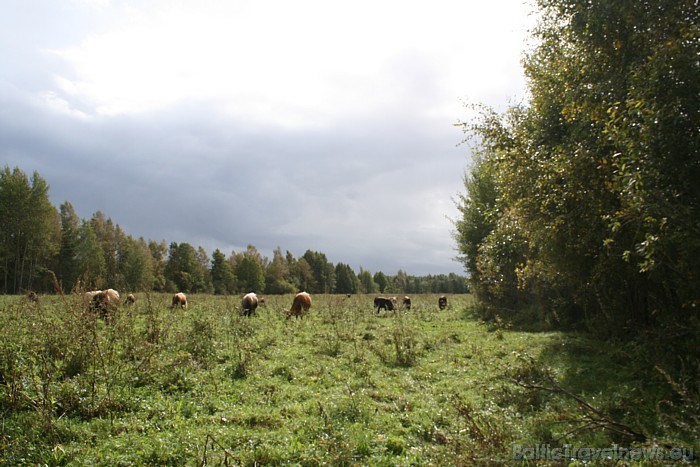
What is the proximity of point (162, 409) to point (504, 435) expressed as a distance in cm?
572

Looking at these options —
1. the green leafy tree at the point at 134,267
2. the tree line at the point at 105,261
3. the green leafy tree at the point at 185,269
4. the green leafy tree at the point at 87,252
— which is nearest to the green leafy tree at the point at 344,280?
the tree line at the point at 105,261

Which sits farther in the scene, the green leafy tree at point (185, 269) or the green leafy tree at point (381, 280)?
the green leafy tree at point (381, 280)

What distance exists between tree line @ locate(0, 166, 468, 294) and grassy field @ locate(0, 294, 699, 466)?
1.84 metres

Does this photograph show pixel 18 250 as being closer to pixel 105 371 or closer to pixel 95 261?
pixel 95 261

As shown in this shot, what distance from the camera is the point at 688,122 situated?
630 centimetres

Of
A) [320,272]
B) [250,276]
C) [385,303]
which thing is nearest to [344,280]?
[320,272]

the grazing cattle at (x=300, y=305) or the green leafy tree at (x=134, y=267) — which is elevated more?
the green leafy tree at (x=134, y=267)

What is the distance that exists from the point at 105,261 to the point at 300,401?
53.9 m

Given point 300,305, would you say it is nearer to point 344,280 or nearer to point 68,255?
point 68,255

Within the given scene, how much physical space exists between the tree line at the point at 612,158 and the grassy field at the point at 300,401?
2141 millimetres

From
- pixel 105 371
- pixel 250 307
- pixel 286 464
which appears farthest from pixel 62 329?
pixel 250 307

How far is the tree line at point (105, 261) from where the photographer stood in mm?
36156

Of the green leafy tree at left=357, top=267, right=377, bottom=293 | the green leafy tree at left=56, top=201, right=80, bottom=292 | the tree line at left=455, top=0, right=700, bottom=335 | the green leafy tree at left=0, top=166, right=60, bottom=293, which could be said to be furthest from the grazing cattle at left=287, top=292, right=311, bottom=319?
the green leafy tree at left=357, top=267, right=377, bottom=293

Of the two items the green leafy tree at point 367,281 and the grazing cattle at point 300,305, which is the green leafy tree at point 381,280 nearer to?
the green leafy tree at point 367,281
